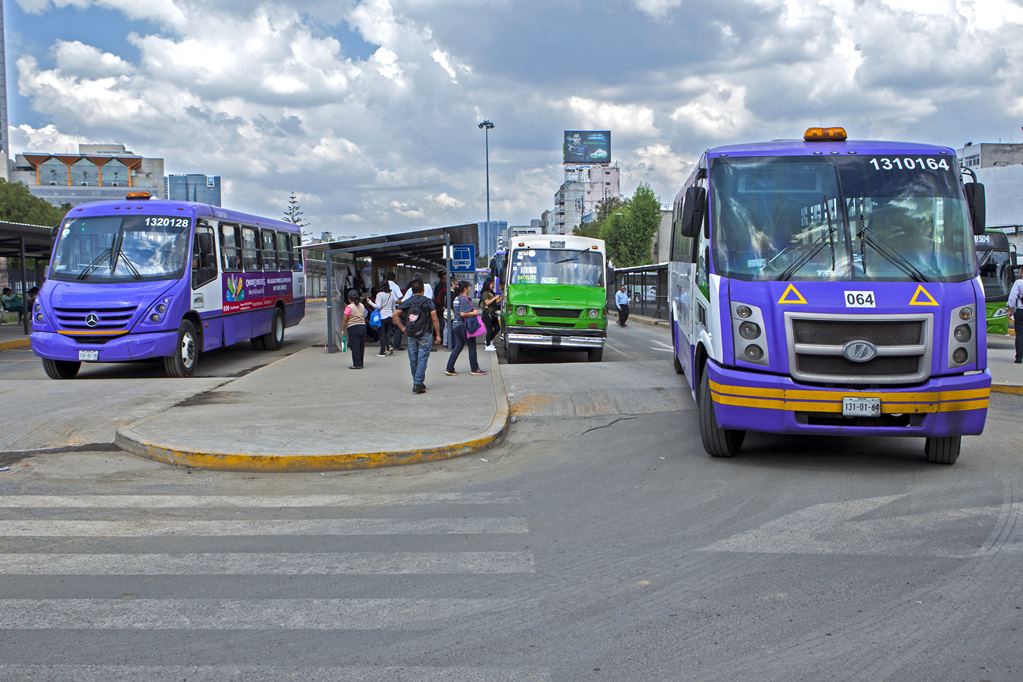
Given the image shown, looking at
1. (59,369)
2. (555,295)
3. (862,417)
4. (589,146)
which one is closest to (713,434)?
(862,417)

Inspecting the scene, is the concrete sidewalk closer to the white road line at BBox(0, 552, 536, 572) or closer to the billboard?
the white road line at BBox(0, 552, 536, 572)

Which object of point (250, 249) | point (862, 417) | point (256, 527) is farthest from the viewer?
point (250, 249)

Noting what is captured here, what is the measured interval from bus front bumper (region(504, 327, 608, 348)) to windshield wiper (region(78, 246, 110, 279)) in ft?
26.8

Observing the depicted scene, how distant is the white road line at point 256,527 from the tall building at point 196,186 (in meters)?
126

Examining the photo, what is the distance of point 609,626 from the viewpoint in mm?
4473

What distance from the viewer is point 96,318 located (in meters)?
14.8

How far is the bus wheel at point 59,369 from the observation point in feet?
51.0

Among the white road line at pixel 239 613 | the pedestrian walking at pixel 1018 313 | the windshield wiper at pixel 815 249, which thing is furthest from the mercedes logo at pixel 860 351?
the pedestrian walking at pixel 1018 313

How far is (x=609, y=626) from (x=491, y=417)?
6439 millimetres

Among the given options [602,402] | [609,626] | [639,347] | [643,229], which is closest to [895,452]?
[602,402]

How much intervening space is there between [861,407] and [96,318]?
12108mm

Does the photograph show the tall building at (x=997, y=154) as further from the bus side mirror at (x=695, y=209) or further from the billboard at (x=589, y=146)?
the bus side mirror at (x=695, y=209)

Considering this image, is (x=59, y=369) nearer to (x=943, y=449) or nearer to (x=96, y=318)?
(x=96, y=318)

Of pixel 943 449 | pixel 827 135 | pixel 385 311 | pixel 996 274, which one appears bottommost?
pixel 943 449
